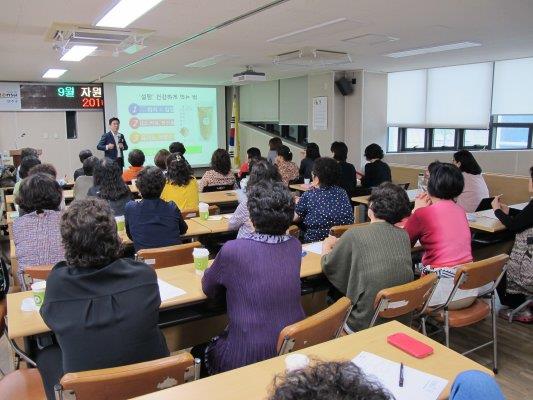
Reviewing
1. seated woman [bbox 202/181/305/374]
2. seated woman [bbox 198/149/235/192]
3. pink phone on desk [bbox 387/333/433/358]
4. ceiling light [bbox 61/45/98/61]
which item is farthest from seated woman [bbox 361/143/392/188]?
pink phone on desk [bbox 387/333/433/358]

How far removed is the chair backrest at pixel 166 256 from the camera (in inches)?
112

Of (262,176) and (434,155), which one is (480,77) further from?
(262,176)

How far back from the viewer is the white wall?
32.3ft

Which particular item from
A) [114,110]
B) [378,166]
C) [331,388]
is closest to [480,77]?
[378,166]

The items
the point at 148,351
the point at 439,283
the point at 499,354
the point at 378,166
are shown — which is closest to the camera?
the point at 148,351

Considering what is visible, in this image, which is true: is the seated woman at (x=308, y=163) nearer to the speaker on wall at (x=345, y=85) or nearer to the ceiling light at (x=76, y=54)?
the speaker on wall at (x=345, y=85)

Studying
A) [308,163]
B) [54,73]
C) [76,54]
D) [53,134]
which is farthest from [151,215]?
[53,134]

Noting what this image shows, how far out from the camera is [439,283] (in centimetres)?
282

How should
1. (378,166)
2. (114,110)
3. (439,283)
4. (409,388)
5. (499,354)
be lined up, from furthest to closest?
(114,110), (378,166), (499,354), (439,283), (409,388)

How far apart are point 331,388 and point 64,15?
4147mm

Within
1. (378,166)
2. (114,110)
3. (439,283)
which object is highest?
(114,110)

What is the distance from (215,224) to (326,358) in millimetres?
2454

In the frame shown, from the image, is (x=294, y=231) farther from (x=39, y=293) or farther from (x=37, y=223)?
(x=39, y=293)

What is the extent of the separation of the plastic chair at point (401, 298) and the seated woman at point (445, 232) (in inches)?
22.5
